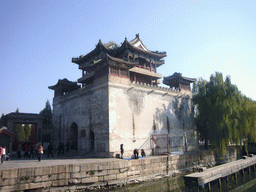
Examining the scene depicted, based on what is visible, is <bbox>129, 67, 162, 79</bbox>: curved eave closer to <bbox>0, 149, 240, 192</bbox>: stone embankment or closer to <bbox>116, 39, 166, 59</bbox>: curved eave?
<bbox>116, 39, 166, 59</bbox>: curved eave

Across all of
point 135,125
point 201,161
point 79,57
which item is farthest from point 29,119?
point 201,161

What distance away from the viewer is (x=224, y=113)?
1756 centimetres

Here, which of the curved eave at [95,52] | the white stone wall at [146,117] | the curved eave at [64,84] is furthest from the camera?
the curved eave at [64,84]

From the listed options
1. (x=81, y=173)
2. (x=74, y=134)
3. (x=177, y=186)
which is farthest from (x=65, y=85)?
(x=177, y=186)

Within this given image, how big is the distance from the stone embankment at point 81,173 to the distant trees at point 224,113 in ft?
15.3

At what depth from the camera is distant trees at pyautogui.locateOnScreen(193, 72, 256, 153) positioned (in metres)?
17.5

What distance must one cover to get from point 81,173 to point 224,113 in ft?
44.3

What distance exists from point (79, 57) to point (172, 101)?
12267 millimetres

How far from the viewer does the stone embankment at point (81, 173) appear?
8750 millimetres

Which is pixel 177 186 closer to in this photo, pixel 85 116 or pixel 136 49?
pixel 85 116

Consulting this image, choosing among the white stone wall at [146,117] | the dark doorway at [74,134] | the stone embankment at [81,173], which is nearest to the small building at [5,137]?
the stone embankment at [81,173]

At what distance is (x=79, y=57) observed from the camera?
939 inches

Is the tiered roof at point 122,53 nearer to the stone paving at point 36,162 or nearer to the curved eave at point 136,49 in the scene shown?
the curved eave at point 136,49

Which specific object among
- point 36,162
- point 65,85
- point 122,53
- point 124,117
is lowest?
point 36,162
